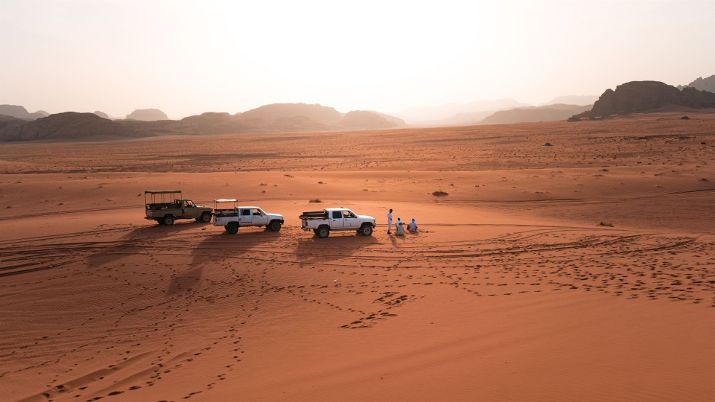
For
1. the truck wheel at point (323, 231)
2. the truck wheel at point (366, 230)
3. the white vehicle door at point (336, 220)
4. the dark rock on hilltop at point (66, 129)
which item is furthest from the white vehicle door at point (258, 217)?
the dark rock on hilltop at point (66, 129)

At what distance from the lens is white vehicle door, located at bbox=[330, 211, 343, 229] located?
917 inches

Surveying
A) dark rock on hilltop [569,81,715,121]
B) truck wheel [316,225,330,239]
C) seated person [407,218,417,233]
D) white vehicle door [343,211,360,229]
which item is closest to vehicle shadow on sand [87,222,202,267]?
truck wheel [316,225,330,239]

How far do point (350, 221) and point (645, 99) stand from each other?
15104 centimetres

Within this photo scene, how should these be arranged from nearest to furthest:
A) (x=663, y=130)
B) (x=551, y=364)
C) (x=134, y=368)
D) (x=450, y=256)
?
1. (x=551, y=364)
2. (x=134, y=368)
3. (x=450, y=256)
4. (x=663, y=130)

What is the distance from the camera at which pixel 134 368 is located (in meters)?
11.5

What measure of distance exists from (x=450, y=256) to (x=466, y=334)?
26.5ft

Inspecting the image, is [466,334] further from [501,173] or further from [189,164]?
[189,164]

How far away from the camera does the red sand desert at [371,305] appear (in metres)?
9.89

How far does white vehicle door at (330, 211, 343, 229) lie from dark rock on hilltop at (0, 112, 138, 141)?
15123cm

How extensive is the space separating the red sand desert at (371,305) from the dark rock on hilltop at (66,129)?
139883mm

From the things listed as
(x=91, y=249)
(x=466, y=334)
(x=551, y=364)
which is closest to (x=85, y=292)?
(x=91, y=249)

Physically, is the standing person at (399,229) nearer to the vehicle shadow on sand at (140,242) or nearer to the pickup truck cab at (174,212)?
the vehicle shadow on sand at (140,242)

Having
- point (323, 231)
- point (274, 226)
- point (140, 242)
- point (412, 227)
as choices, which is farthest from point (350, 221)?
point (140, 242)

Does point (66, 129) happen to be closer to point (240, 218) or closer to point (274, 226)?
point (240, 218)
